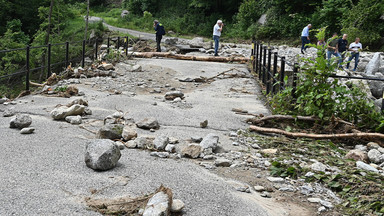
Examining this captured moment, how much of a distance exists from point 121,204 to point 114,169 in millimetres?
985

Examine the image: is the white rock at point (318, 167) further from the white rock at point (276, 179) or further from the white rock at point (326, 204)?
the white rock at point (326, 204)

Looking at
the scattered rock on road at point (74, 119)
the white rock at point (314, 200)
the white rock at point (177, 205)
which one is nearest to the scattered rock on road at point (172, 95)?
the scattered rock on road at point (74, 119)

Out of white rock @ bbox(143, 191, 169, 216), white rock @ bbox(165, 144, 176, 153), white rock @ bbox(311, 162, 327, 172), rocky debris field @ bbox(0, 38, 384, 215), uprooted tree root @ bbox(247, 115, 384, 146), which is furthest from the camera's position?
uprooted tree root @ bbox(247, 115, 384, 146)

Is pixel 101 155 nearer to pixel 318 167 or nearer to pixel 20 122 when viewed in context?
pixel 20 122

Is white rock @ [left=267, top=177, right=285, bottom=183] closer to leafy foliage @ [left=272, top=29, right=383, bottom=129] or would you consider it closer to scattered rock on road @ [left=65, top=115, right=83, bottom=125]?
leafy foliage @ [left=272, top=29, right=383, bottom=129]

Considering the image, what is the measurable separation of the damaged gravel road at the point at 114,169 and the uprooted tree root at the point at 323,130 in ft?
1.41

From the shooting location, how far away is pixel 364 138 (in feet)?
22.4

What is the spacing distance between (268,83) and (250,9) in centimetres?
2989

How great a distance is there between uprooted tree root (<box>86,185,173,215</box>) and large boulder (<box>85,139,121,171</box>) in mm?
801

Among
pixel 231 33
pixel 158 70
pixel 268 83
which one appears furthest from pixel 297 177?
pixel 231 33

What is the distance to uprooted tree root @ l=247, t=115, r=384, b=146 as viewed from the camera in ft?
22.1

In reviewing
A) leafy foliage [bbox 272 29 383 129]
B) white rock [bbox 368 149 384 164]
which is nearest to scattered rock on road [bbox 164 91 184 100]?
leafy foliage [bbox 272 29 383 129]

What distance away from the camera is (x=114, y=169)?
4754 millimetres

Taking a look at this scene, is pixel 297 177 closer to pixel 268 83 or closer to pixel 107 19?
pixel 268 83
